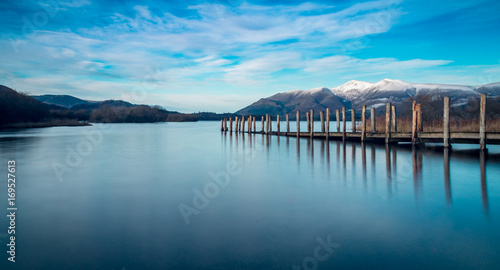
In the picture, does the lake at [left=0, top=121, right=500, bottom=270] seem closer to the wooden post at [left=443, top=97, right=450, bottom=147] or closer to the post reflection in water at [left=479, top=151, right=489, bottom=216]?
the post reflection in water at [left=479, top=151, right=489, bottom=216]

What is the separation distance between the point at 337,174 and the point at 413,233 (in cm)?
588

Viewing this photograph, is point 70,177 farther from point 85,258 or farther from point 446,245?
point 446,245

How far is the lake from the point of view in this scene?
4.54m

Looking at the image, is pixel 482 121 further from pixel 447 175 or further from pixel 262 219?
pixel 262 219

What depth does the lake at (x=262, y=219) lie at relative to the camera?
4.54m

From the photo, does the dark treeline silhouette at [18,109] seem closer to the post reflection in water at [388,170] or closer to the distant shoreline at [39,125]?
the distant shoreline at [39,125]

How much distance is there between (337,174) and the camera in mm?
11320

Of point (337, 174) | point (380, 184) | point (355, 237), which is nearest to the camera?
point (355, 237)

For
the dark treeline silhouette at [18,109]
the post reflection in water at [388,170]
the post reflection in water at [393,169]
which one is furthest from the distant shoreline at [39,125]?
the post reflection in water at [388,170]

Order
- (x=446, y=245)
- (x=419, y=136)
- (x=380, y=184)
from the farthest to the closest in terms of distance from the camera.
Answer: (x=419, y=136), (x=380, y=184), (x=446, y=245)

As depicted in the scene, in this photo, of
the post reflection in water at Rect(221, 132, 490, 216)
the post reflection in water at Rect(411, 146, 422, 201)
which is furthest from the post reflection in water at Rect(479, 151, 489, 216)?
the post reflection in water at Rect(411, 146, 422, 201)

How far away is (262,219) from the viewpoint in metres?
6.31

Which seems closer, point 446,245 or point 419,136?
point 446,245

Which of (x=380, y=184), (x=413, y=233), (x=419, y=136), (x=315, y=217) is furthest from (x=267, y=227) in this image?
(x=419, y=136)
